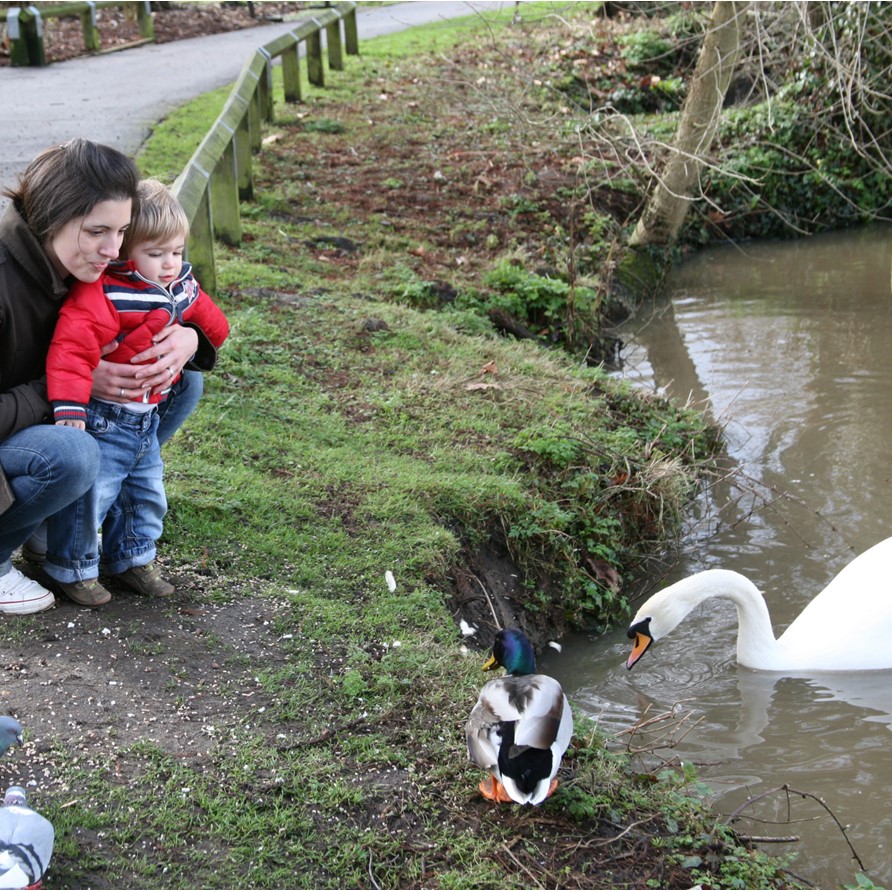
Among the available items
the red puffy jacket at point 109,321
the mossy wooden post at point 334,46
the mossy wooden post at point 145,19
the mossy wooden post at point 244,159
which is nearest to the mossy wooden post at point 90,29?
the mossy wooden post at point 145,19

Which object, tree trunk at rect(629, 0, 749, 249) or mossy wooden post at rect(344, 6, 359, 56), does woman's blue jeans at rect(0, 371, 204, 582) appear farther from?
mossy wooden post at rect(344, 6, 359, 56)

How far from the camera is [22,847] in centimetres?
271

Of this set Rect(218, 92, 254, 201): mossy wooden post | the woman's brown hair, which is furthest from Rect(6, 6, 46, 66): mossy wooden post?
the woman's brown hair

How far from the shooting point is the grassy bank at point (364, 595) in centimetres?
334

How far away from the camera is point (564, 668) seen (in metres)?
5.36

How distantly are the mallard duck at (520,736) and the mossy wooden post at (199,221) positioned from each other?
4.08m

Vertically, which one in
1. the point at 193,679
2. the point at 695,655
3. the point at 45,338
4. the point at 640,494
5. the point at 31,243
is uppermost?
the point at 31,243

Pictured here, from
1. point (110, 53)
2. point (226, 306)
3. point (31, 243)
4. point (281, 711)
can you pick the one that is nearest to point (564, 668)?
point (281, 711)

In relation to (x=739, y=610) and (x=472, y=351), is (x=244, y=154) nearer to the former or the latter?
(x=472, y=351)

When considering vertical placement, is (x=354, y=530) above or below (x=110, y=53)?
below

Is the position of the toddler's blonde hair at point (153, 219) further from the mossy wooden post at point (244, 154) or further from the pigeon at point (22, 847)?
the mossy wooden post at point (244, 154)

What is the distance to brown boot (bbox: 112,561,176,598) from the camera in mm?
4336

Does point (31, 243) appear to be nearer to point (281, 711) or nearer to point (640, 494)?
point (281, 711)

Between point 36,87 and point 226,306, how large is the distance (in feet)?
23.7
